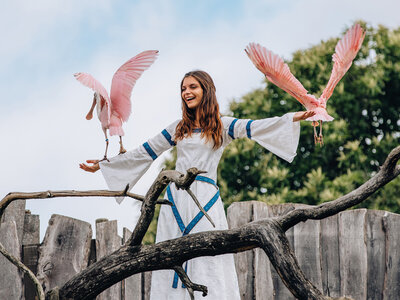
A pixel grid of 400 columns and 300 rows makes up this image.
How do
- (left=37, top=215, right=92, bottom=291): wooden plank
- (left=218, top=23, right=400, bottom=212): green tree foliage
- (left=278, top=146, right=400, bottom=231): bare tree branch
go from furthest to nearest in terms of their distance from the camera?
1. (left=218, top=23, right=400, bottom=212): green tree foliage
2. (left=37, top=215, right=92, bottom=291): wooden plank
3. (left=278, top=146, right=400, bottom=231): bare tree branch

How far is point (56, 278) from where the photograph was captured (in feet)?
15.8

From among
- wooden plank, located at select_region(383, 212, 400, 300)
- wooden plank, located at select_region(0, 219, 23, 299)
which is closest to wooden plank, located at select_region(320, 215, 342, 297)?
wooden plank, located at select_region(383, 212, 400, 300)

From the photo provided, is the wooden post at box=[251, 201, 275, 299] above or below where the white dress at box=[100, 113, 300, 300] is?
below

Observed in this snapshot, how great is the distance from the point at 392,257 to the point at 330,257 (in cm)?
47

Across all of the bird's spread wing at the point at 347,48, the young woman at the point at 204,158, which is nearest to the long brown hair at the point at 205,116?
the young woman at the point at 204,158

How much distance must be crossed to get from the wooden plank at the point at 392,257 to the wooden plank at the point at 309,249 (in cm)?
52

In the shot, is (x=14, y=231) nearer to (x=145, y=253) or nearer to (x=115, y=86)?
(x=115, y=86)

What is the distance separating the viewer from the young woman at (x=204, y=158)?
3.99 meters

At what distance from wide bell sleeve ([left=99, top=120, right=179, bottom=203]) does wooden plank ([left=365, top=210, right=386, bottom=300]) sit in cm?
182

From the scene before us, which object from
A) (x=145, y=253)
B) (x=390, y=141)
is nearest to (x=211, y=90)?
(x=145, y=253)

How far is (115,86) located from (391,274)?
8.51 ft

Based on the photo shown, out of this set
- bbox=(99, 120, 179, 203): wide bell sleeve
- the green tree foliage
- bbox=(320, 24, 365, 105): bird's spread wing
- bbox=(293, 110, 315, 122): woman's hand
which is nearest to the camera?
bbox=(293, 110, 315, 122): woman's hand

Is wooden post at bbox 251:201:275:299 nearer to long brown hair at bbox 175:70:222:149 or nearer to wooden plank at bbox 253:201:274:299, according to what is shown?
wooden plank at bbox 253:201:274:299

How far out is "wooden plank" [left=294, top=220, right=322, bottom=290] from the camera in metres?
5.06
